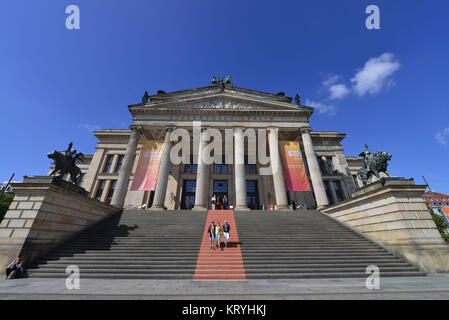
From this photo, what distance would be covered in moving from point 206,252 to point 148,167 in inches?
520

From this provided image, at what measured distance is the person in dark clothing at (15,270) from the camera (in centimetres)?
772

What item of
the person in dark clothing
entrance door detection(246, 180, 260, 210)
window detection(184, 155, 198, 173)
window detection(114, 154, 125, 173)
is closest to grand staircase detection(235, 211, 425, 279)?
the person in dark clothing

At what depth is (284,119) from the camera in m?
23.7

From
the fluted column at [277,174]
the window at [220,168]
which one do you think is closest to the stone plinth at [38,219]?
the fluted column at [277,174]

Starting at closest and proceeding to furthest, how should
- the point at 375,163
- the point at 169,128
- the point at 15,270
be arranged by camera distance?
1. the point at 15,270
2. the point at 375,163
3. the point at 169,128

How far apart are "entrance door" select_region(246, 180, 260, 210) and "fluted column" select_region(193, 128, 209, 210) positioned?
8646mm

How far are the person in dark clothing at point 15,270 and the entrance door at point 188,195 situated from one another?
18.1m

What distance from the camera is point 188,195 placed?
87.0 ft

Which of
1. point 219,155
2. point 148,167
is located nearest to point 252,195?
point 219,155

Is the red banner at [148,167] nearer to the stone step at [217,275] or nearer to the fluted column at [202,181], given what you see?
the fluted column at [202,181]

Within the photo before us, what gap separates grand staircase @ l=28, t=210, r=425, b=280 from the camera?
8.19m

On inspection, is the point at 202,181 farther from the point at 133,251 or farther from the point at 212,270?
the point at 212,270

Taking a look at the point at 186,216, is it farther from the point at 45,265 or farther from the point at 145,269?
the point at 45,265
